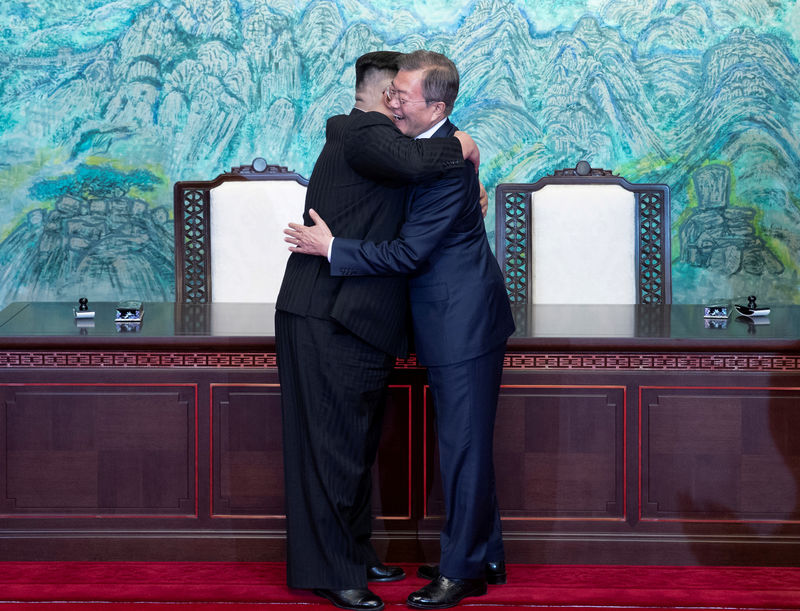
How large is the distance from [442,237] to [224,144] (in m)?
2.49

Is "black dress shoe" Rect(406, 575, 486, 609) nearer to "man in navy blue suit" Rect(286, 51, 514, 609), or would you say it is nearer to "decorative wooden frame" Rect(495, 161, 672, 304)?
"man in navy blue suit" Rect(286, 51, 514, 609)

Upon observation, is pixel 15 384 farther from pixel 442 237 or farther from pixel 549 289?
pixel 549 289

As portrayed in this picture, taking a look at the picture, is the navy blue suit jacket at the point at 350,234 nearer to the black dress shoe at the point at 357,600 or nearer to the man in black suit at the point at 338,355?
the man in black suit at the point at 338,355

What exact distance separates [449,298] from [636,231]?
141cm

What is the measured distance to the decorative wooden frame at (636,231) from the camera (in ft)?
12.1

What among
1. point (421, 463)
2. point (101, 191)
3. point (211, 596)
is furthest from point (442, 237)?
point (101, 191)

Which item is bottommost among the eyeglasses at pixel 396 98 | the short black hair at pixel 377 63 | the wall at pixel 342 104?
the eyeglasses at pixel 396 98

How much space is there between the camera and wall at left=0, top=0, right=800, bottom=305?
4.64 m

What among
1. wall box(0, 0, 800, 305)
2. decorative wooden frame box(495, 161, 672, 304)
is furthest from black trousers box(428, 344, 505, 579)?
wall box(0, 0, 800, 305)

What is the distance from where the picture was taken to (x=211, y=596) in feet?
8.93

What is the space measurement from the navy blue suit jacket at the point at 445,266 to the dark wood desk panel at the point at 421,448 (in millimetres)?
365

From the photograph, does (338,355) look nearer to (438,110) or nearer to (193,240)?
(438,110)

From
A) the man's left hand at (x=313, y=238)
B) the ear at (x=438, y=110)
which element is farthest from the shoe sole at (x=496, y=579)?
the ear at (x=438, y=110)

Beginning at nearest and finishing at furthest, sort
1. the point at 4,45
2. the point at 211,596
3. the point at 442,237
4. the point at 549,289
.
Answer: the point at 442,237, the point at 211,596, the point at 549,289, the point at 4,45
